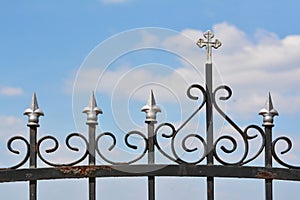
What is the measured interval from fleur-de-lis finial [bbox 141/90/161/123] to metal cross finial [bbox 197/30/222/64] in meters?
0.52

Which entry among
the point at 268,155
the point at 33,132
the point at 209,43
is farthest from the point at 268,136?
the point at 33,132

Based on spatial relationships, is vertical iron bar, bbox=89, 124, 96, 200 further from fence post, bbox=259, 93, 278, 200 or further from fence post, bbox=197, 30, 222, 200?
fence post, bbox=259, 93, 278, 200

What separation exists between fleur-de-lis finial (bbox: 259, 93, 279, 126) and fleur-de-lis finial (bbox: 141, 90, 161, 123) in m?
0.76

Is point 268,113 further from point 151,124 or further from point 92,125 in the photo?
point 92,125

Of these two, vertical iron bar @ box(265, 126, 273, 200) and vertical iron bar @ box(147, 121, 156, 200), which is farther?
vertical iron bar @ box(265, 126, 273, 200)

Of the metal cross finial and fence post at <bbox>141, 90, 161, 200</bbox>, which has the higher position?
the metal cross finial

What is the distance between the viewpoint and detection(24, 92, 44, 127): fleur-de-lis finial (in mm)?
4082

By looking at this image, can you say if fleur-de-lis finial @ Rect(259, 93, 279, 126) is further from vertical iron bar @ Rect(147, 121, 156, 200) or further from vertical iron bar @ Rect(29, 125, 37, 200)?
vertical iron bar @ Rect(29, 125, 37, 200)

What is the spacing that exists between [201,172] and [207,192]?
0.14 m

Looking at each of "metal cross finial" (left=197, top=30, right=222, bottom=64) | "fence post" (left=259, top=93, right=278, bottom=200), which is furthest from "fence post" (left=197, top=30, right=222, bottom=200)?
"fence post" (left=259, top=93, right=278, bottom=200)

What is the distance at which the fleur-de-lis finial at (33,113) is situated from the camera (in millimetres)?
4082

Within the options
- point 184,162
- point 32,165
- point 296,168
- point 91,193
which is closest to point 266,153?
point 296,168

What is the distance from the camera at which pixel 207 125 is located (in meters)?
4.23

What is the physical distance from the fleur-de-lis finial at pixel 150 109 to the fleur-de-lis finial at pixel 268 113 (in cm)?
76
